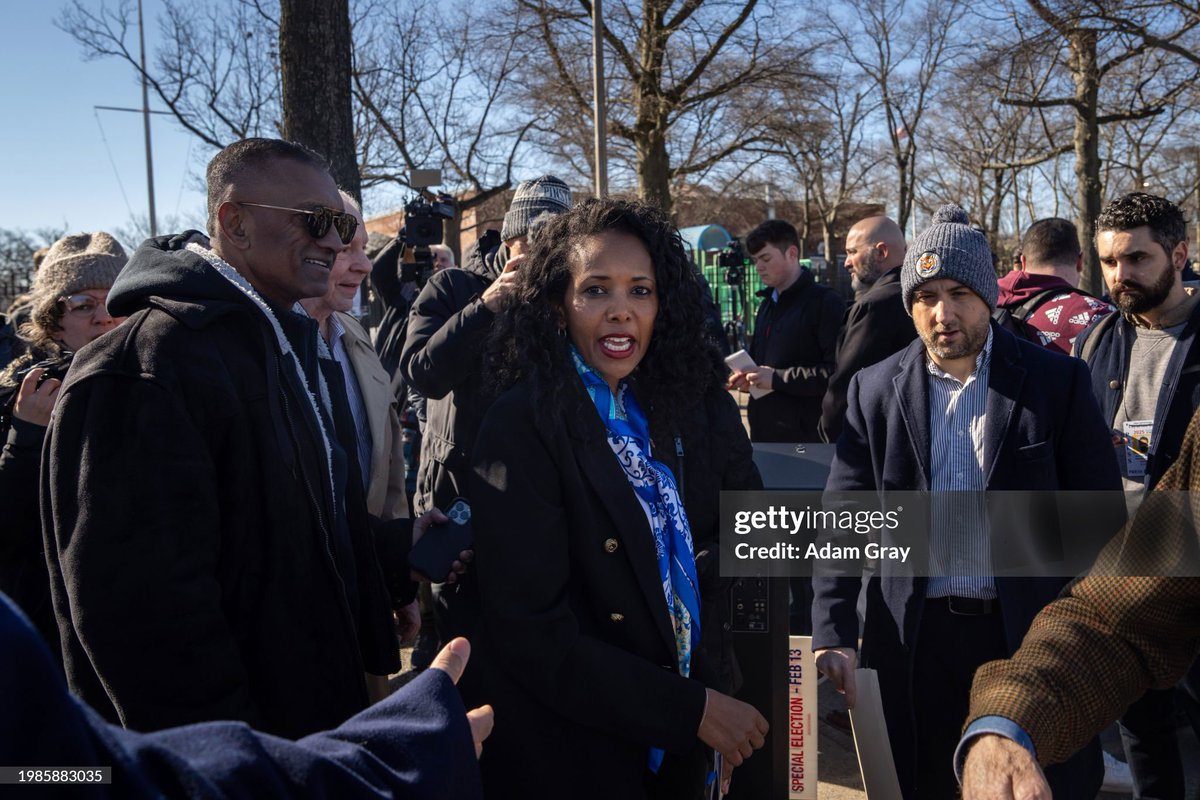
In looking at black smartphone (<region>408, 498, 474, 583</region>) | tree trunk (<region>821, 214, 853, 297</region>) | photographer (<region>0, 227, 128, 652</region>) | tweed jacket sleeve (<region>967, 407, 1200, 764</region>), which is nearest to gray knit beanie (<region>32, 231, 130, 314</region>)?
photographer (<region>0, 227, 128, 652</region>)

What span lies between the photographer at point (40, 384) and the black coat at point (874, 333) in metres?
3.26

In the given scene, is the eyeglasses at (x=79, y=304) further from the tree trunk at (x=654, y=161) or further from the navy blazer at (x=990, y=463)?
the tree trunk at (x=654, y=161)

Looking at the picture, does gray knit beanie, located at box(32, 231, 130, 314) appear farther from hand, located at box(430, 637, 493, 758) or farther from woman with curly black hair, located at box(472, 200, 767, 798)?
hand, located at box(430, 637, 493, 758)

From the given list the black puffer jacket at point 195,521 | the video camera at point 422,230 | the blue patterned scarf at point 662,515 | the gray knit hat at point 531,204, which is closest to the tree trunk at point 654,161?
the video camera at point 422,230

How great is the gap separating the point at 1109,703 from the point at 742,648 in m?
1.11

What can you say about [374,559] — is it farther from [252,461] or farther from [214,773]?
[214,773]

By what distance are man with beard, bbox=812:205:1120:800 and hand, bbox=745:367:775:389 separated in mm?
2283

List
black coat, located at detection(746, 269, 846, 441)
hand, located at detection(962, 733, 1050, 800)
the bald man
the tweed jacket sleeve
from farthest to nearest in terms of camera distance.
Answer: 1. black coat, located at detection(746, 269, 846, 441)
2. the bald man
3. the tweed jacket sleeve
4. hand, located at detection(962, 733, 1050, 800)

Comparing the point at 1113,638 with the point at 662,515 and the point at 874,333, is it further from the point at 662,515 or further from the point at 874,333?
the point at 874,333

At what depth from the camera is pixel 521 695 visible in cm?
191

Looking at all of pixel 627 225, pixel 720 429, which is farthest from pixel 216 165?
pixel 720 429

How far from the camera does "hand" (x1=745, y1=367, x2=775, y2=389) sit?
4984mm

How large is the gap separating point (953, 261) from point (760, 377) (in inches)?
95.9

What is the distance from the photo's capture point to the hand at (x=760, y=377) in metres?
4.98
